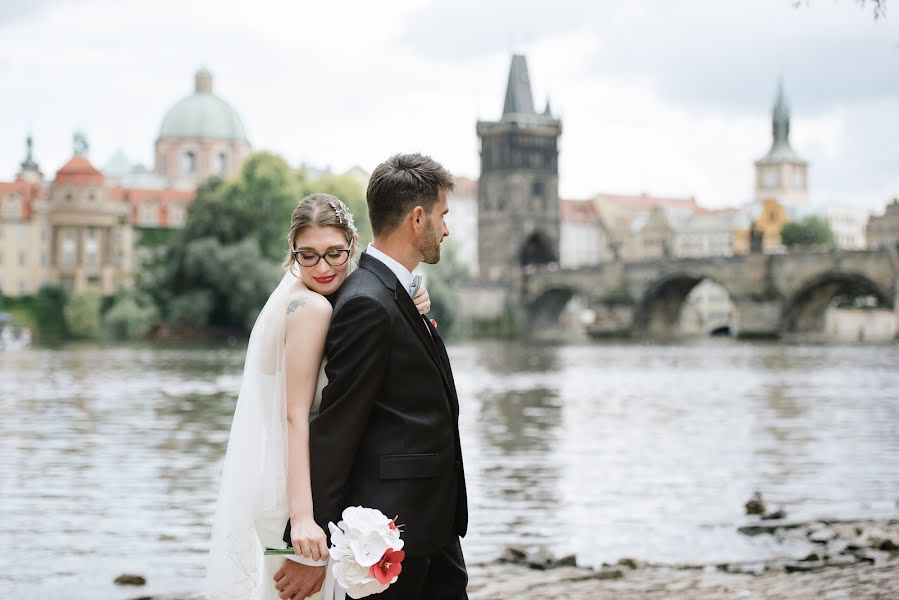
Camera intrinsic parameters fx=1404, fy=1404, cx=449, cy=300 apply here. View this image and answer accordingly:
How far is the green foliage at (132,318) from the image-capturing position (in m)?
64.1

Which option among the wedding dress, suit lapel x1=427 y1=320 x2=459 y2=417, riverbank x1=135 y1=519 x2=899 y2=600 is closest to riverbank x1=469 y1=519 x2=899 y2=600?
riverbank x1=135 y1=519 x2=899 y2=600

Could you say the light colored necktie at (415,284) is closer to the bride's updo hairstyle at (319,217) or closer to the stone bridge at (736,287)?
the bride's updo hairstyle at (319,217)

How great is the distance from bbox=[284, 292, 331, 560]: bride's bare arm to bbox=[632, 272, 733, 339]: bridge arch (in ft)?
262

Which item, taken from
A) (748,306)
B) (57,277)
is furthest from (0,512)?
(57,277)

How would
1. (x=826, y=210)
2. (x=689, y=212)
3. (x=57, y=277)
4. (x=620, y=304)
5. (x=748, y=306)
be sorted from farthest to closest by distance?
1. (x=689, y=212)
2. (x=826, y=210)
3. (x=57, y=277)
4. (x=620, y=304)
5. (x=748, y=306)

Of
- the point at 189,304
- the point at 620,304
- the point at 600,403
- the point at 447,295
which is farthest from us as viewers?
the point at 620,304

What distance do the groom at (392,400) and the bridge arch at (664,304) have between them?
262ft

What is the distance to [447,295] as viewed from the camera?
6612 centimetres

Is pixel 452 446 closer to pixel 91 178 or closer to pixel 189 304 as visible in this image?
pixel 189 304

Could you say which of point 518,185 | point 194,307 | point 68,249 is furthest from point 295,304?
point 518,185

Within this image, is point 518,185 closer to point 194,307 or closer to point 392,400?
point 194,307

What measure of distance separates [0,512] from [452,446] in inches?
312

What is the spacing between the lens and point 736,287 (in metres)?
79.9

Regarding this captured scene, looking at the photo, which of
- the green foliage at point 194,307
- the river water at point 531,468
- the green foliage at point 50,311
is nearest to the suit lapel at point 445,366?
the river water at point 531,468
